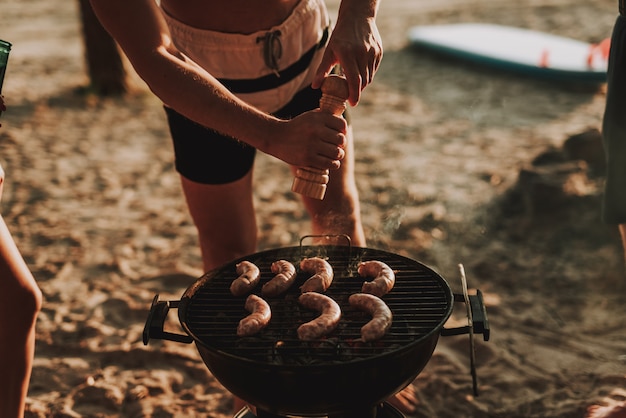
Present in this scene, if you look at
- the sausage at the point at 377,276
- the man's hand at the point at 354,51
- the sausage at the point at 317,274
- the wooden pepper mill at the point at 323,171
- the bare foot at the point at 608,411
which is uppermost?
the man's hand at the point at 354,51

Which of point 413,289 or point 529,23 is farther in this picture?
point 529,23

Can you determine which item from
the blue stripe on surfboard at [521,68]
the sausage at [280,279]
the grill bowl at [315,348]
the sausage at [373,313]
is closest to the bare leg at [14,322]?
the grill bowl at [315,348]

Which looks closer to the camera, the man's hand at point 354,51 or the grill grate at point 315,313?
the grill grate at point 315,313

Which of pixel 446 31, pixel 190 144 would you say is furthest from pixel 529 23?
pixel 190 144

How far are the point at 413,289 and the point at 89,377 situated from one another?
6.46 ft

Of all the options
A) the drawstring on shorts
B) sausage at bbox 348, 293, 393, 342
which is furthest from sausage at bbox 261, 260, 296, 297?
the drawstring on shorts

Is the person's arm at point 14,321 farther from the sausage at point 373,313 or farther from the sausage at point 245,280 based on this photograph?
the sausage at point 373,313

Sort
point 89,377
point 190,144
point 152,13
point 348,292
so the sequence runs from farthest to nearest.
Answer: point 89,377, point 190,144, point 348,292, point 152,13

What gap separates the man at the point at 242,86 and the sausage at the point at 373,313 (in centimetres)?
45

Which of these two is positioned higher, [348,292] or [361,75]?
[361,75]

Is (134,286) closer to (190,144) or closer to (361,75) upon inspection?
(190,144)

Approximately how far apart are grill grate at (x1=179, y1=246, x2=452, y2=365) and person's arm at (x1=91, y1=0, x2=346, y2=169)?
52cm

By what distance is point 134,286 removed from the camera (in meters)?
4.50

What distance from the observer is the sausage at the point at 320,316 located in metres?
2.12
